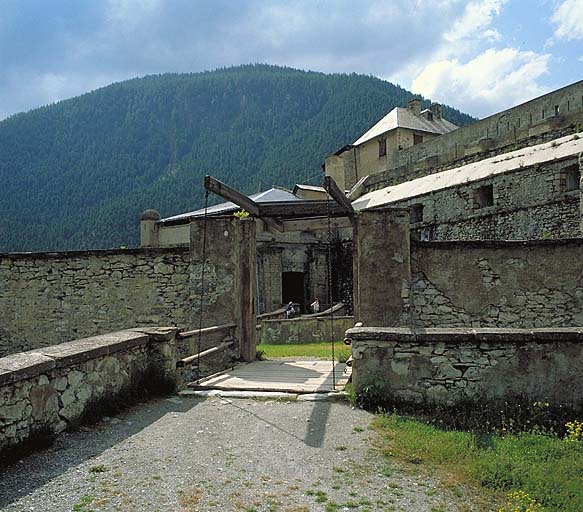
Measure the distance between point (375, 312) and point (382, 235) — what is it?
144 centimetres

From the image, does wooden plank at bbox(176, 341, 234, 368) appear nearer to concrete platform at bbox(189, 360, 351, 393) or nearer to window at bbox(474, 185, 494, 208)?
concrete platform at bbox(189, 360, 351, 393)

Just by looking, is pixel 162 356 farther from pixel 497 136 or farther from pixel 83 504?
pixel 497 136

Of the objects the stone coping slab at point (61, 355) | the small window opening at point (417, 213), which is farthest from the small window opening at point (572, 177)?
the stone coping slab at point (61, 355)

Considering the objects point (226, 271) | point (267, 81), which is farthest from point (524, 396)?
point (267, 81)

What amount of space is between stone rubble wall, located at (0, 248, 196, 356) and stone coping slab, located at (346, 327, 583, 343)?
5.20 meters

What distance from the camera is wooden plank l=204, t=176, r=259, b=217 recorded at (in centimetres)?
852

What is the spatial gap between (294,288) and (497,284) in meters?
21.2

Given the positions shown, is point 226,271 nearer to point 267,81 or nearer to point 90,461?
point 90,461

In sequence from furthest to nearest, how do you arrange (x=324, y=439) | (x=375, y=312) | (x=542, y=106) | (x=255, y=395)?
(x=542, y=106), (x=375, y=312), (x=255, y=395), (x=324, y=439)

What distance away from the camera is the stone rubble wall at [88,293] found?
11.6 m

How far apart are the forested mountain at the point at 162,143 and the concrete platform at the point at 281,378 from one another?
50.7 metres

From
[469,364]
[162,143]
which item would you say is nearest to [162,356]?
[469,364]

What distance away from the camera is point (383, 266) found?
33.4 feet

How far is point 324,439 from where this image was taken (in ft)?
17.5
